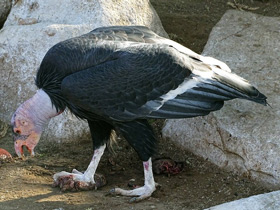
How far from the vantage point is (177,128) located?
6.39 m

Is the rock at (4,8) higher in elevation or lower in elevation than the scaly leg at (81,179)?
higher

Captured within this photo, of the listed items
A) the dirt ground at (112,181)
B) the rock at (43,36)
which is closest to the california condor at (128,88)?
the dirt ground at (112,181)

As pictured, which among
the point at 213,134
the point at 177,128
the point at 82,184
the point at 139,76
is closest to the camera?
the point at 139,76

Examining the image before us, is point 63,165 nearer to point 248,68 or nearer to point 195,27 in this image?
point 248,68

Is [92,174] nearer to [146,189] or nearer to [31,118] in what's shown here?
[146,189]

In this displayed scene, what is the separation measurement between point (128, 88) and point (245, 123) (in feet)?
4.41

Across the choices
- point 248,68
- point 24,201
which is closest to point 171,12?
point 248,68

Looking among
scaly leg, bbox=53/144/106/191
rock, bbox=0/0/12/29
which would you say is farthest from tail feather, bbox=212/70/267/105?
rock, bbox=0/0/12/29

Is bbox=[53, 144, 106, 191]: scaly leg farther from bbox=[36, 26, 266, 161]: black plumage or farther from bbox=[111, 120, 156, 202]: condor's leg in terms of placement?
bbox=[36, 26, 266, 161]: black plumage

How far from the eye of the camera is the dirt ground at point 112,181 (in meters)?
5.23

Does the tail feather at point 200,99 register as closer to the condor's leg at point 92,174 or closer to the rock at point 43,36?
the condor's leg at point 92,174

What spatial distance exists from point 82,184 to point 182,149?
123 centimetres

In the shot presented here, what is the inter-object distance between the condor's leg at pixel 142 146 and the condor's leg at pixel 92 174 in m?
0.32

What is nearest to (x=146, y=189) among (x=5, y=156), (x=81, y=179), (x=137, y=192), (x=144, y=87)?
(x=137, y=192)
